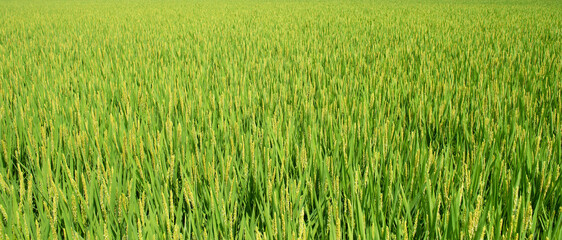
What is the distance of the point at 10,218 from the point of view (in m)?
0.71

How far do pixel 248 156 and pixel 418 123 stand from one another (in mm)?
748

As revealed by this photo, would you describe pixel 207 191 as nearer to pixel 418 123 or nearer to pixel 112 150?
→ pixel 112 150

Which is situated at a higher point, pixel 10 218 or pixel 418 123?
pixel 10 218

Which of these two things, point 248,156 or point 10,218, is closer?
point 10,218

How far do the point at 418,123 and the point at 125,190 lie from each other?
109 centimetres

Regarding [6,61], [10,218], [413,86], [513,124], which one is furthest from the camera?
[6,61]

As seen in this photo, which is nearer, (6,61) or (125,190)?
(125,190)

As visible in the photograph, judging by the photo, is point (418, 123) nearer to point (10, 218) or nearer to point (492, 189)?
point (492, 189)

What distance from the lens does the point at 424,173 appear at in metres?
0.92

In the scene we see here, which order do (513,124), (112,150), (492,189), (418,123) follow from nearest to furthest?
(492,189), (112,150), (513,124), (418,123)

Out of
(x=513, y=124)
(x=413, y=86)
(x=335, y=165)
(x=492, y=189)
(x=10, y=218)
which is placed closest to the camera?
(x=10, y=218)

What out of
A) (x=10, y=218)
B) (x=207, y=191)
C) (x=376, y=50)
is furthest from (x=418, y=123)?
(x=376, y=50)

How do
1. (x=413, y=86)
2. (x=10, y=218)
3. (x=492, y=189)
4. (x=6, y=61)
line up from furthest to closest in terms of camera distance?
(x=6, y=61), (x=413, y=86), (x=492, y=189), (x=10, y=218)

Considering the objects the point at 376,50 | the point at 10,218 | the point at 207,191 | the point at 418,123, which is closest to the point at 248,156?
the point at 207,191
